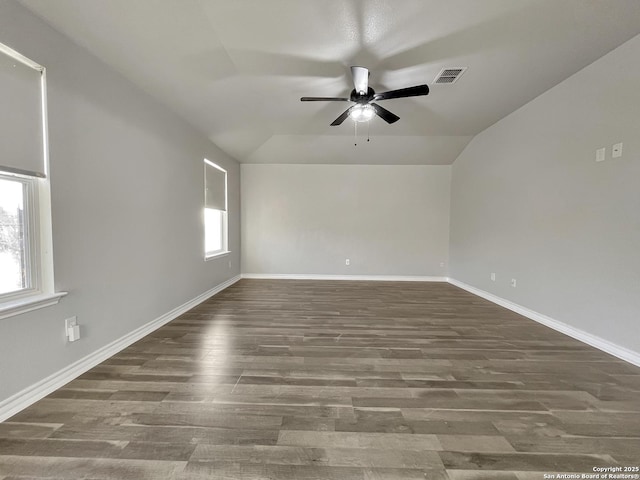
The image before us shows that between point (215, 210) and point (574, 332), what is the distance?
529 cm

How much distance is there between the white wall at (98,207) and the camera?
1605 millimetres

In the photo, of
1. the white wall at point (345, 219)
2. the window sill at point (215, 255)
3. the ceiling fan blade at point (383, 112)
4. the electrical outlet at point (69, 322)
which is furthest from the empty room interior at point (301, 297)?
the white wall at point (345, 219)

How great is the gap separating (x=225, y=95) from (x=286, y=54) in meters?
0.99

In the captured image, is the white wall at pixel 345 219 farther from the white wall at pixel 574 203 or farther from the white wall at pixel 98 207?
the white wall at pixel 98 207

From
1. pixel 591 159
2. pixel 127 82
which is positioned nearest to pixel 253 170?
pixel 127 82

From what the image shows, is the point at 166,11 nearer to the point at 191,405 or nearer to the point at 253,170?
the point at 191,405

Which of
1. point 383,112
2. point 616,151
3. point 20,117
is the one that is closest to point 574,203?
point 616,151

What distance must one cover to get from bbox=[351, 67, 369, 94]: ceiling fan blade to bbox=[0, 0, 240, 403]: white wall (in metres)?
2.18

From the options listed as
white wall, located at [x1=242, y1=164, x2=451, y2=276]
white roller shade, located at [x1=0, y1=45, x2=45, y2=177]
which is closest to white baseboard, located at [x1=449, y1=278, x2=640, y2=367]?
white wall, located at [x1=242, y1=164, x2=451, y2=276]

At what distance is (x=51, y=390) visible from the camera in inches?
66.9

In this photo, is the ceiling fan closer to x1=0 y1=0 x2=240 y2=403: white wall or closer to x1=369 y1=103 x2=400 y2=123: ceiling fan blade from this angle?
x1=369 y1=103 x2=400 y2=123: ceiling fan blade

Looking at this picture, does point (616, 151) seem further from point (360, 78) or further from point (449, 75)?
point (360, 78)

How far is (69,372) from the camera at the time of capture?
5.99 ft

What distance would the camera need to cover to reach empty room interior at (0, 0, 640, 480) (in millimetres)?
1360
